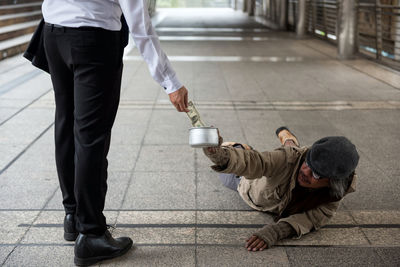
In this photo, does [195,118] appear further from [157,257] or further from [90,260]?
[90,260]

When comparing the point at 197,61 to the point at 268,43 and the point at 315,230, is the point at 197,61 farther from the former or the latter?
the point at 315,230

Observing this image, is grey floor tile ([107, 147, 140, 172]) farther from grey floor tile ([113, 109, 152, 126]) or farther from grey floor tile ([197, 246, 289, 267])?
grey floor tile ([197, 246, 289, 267])

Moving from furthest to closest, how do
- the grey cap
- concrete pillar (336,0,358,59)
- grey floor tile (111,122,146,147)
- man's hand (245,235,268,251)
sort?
concrete pillar (336,0,358,59), grey floor tile (111,122,146,147), man's hand (245,235,268,251), the grey cap

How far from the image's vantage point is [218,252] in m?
2.57

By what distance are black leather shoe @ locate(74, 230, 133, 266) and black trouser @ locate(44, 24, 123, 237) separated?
1.6 inches

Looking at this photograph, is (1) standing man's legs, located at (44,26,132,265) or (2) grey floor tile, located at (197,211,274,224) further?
(2) grey floor tile, located at (197,211,274,224)

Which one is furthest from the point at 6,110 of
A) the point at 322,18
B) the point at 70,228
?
the point at 322,18

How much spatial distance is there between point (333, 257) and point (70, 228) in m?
1.39

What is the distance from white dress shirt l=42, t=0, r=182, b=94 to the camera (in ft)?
6.81

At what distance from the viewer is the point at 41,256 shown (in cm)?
251

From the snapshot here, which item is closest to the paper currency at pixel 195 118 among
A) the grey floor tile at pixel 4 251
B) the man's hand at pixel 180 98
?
the man's hand at pixel 180 98

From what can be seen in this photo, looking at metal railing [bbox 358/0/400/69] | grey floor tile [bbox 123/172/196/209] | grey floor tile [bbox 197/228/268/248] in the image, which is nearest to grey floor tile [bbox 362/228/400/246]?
grey floor tile [bbox 197/228/268/248]

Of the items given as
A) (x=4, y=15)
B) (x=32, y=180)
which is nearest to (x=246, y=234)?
(x=32, y=180)

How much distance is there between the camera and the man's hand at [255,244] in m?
2.57
